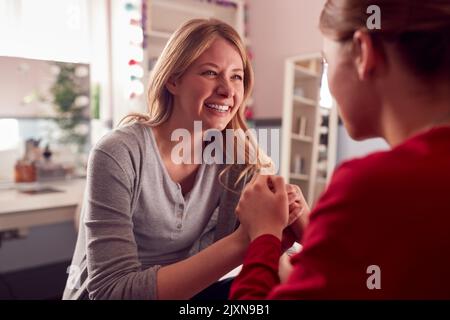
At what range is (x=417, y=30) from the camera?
35 cm

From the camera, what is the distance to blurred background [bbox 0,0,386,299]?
146 centimetres

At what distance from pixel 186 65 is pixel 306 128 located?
161 cm

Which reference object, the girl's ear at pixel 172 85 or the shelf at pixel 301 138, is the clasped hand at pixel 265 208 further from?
the shelf at pixel 301 138

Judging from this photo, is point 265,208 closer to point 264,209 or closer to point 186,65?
point 264,209

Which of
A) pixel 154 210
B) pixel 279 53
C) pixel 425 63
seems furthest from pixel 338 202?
pixel 279 53

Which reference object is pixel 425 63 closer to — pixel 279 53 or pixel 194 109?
pixel 194 109

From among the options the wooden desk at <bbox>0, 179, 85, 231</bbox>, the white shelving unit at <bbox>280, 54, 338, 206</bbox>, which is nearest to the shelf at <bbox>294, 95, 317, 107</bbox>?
the white shelving unit at <bbox>280, 54, 338, 206</bbox>

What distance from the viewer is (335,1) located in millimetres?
400

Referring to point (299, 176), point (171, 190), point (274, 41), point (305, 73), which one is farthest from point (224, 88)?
point (274, 41)

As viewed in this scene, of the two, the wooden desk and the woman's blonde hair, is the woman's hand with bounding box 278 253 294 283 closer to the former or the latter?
the woman's blonde hair

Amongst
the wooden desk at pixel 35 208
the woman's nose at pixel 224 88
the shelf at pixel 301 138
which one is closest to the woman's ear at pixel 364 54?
the woman's nose at pixel 224 88

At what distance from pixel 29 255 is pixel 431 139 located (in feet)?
6.29

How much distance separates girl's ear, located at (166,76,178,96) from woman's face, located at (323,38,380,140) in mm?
318

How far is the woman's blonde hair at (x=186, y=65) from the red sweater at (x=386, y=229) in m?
0.38
